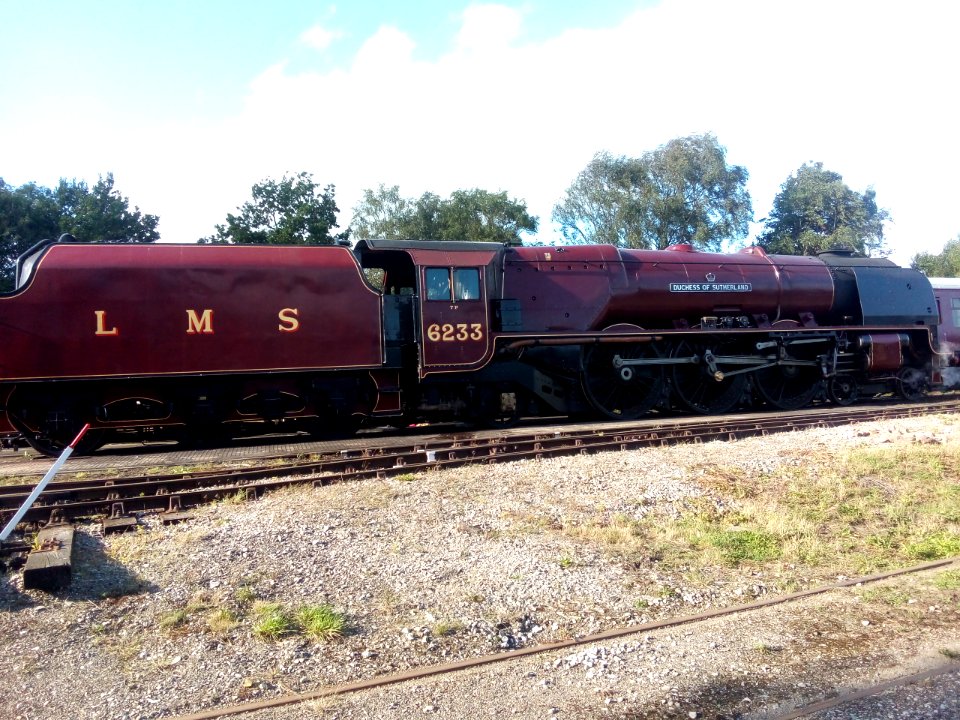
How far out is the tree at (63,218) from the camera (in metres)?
30.5

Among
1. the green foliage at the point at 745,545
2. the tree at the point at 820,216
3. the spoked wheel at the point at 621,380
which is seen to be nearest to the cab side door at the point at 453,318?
the spoked wheel at the point at 621,380

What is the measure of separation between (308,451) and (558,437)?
3520mm

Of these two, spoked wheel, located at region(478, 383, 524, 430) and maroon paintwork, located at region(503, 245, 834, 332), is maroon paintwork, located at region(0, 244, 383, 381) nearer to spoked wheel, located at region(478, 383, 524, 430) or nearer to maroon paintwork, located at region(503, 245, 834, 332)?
spoked wheel, located at region(478, 383, 524, 430)

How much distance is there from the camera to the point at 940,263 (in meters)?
48.7

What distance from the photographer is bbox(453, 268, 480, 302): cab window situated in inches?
484

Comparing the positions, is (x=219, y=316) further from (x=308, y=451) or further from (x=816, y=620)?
(x=816, y=620)

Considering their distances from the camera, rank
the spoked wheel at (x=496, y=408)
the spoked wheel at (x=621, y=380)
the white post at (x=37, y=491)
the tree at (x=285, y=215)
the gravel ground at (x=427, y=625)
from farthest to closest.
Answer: the tree at (x=285, y=215)
the spoked wheel at (x=621, y=380)
the spoked wheel at (x=496, y=408)
the white post at (x=37, y=491)
the gravel ground at (x=427, y=625)

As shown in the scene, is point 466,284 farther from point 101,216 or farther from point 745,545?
point 101,216

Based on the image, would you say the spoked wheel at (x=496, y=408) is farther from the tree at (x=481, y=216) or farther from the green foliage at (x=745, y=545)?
the tree at (x=481, y=216)

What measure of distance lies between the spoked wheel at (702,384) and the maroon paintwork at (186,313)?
605cm

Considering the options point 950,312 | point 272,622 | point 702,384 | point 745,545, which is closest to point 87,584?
point 272,622

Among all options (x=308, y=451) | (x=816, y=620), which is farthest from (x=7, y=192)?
(x=816, y=620)

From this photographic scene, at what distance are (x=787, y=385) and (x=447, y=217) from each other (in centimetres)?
2389

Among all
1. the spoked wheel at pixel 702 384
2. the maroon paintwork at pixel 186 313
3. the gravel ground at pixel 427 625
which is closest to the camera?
the gravel ground at pixel 427 625
